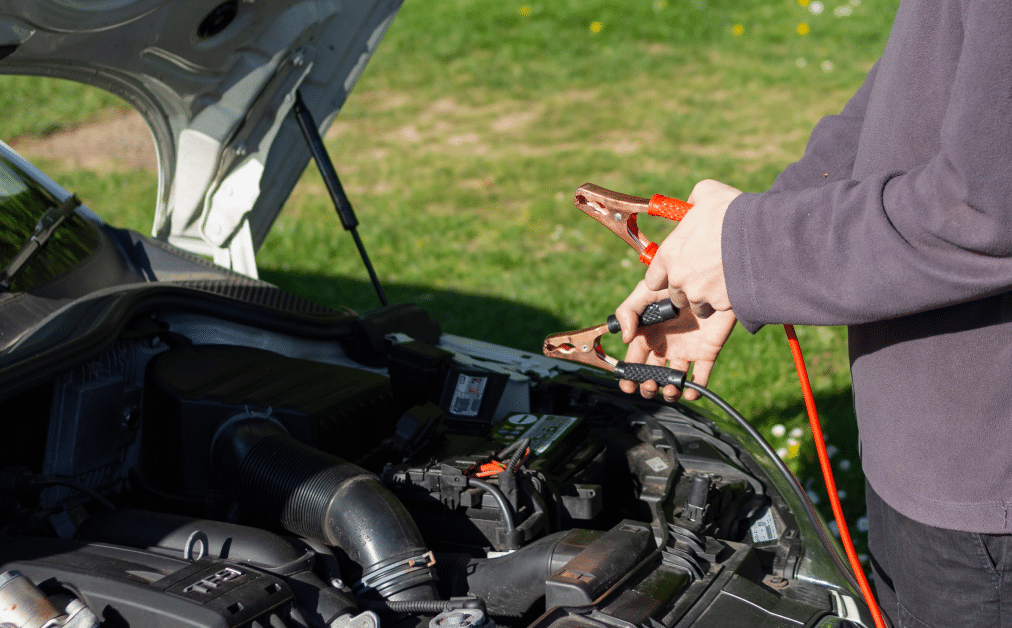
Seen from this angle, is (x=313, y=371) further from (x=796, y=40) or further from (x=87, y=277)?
(x=796, y=40)

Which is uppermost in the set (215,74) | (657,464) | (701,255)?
(215,74)

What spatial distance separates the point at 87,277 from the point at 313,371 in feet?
1.96

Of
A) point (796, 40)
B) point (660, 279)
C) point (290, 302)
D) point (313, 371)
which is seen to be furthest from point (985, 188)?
point (796, 40)

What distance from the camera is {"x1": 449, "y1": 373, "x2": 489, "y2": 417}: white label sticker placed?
2.28 metres

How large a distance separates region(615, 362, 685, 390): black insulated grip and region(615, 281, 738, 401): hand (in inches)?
0.5

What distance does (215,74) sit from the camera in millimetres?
2660

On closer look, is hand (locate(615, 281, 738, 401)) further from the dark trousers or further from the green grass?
the green grass

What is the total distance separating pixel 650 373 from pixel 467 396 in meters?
0.65

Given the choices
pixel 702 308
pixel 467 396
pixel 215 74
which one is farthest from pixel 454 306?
pixel 702 308

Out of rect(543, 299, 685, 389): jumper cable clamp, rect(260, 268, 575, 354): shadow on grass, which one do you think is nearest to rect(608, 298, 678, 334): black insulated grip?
rect(543, 299, 685, 389): jumper cable clamp

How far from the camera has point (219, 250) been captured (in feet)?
10.1

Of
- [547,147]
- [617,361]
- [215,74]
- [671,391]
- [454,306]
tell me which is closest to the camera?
[671,391]

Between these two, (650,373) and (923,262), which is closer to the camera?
(923,262)

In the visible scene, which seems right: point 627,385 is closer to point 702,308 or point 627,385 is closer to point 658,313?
point 658,313
